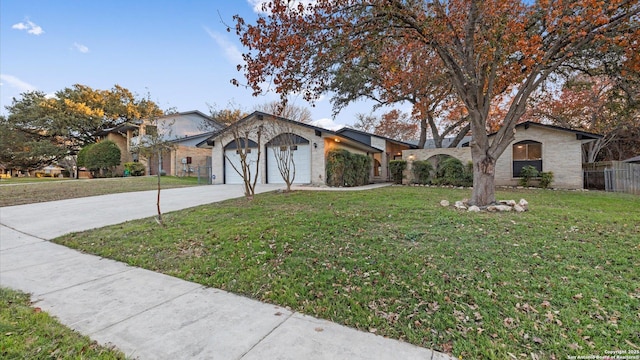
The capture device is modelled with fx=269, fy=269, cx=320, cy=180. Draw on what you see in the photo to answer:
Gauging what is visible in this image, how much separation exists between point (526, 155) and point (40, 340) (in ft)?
62.6

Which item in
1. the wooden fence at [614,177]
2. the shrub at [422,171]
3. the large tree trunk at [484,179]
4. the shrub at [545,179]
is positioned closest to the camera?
the large tree trunk at [484,179]

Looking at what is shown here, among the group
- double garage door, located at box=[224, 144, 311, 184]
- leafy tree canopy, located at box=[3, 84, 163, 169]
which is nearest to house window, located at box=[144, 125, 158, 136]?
double garage door, located at box=[224, 144, 311, 184]

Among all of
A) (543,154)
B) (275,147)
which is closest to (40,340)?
(275,147)

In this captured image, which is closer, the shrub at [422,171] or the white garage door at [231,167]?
the shrub at [422,171]

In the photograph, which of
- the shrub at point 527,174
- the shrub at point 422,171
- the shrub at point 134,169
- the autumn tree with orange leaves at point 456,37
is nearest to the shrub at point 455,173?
the shrub at point 422,171

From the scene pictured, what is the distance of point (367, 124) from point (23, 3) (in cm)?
3021

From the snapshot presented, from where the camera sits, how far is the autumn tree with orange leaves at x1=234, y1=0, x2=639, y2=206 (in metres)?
5.46

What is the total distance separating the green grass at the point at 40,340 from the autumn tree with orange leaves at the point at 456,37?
4.82 meters

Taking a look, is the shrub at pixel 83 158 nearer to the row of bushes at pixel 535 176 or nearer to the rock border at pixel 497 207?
the rock border at pixel 497 207

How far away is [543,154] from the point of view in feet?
47.3

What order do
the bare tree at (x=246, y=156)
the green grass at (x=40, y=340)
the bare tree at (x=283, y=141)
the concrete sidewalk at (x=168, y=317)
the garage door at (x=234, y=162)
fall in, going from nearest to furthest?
Result: the green grass at (x=40, y=340)
the concrete sidewalk at (x=168, y=317)
the bare tree at (x=246, y=156)
the bare tree at (x=283, y=141)
the garage door at (x=234, y=162)

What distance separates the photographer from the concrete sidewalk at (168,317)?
210cm

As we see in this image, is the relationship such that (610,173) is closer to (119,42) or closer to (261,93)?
(261,93)

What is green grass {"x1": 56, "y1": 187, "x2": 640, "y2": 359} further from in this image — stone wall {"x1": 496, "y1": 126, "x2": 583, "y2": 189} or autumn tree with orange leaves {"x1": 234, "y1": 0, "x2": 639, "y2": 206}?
stone wall {"x1": 496, "y1": 126, "x2": 583, "y2": 189}
